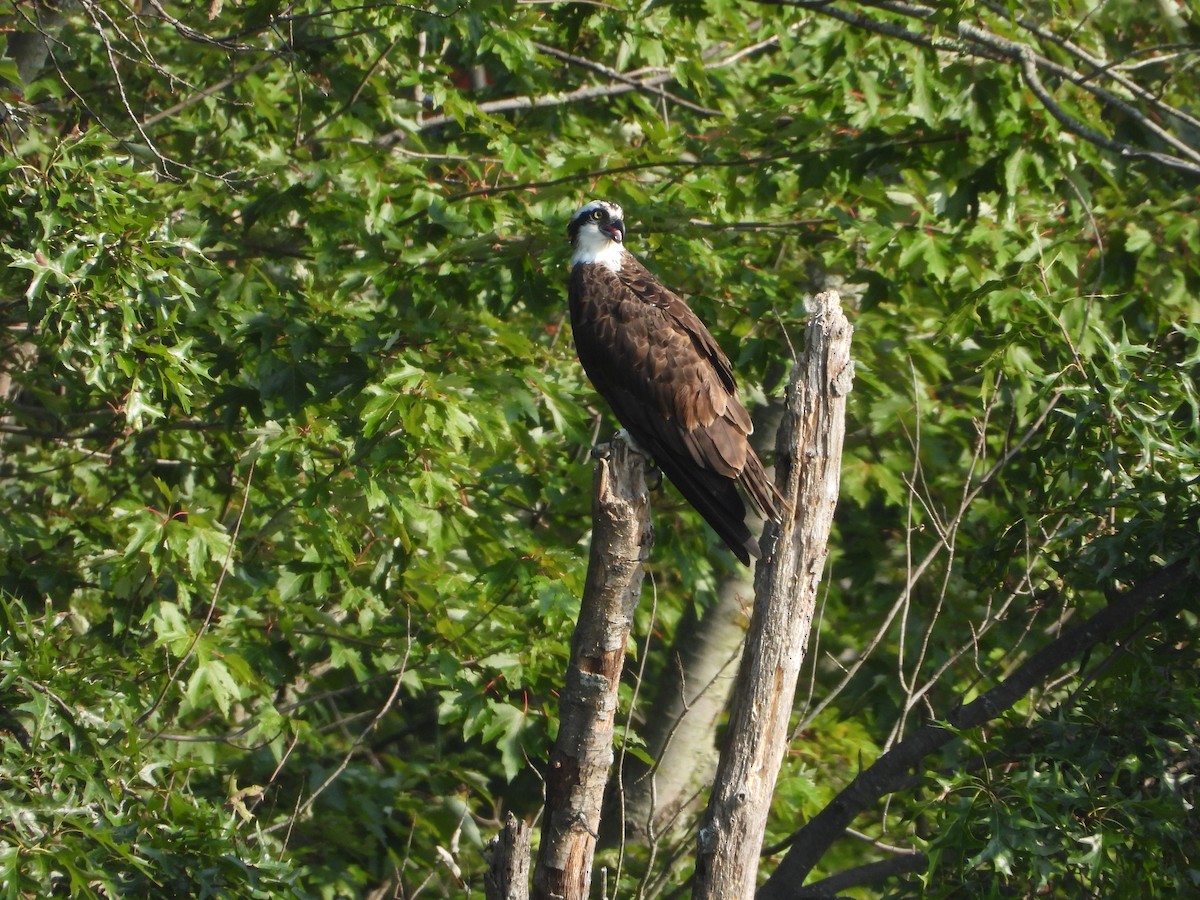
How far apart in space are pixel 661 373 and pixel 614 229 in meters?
0.69

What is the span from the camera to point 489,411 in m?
4.40

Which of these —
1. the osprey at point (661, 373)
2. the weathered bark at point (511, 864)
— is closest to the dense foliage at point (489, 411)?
the osprey at point (661, 373)

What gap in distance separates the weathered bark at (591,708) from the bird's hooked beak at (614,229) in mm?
1846

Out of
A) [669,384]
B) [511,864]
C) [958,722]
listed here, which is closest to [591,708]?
[511,864]

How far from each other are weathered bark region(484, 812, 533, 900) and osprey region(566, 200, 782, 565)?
4.00ft

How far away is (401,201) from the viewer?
5.25m

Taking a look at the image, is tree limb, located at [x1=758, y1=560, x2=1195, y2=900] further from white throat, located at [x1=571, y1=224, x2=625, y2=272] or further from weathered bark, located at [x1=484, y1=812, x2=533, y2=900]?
white throat, located at [x1=571, y1=224, x2=625, y2=272]

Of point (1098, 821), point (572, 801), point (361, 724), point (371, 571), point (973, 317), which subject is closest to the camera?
point (572, 801)

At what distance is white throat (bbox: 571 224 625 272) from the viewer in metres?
4.73

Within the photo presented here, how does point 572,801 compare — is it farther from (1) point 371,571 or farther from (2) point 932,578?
(2) point 932,578

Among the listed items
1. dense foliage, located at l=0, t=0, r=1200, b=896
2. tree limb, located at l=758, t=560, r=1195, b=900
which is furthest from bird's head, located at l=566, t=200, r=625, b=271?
tree limb, located at l=758, t=560, r=1195, b=900

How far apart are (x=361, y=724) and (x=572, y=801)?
4516mm

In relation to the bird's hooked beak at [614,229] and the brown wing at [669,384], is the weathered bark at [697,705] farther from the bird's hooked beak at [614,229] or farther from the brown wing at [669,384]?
the bird's hooked beak at [614,229]

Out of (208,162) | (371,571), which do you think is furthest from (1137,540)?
(208,162)
